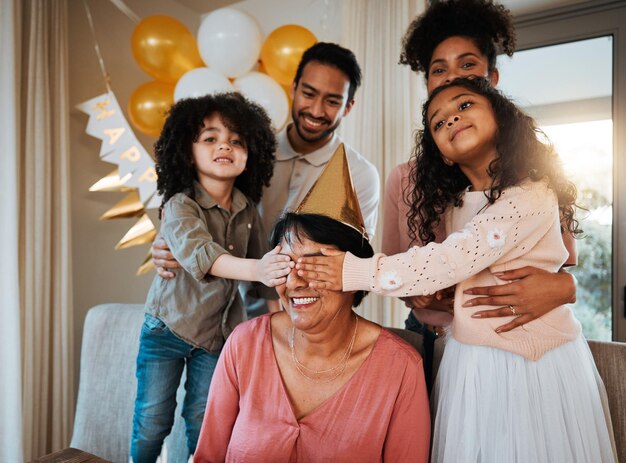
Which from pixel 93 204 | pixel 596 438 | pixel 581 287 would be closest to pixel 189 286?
pixel 596 438

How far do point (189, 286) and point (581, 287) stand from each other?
2922 mm

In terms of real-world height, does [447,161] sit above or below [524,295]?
above

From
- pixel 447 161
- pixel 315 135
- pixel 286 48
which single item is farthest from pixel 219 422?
pixel 286 48

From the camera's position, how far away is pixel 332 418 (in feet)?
4.79

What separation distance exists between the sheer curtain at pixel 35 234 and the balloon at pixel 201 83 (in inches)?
34.2

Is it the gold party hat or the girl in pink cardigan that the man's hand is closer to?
the girl in pink cardigan

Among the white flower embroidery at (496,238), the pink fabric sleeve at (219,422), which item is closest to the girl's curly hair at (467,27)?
the white flower embroidery at (496,238)

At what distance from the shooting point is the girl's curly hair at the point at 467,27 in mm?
1998

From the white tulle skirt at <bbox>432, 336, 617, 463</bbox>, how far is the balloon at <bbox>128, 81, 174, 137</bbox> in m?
2.56

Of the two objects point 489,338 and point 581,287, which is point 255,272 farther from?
point 581,287

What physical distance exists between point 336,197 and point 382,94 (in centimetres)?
228

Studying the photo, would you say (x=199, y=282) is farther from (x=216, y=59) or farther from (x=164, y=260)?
(x=216, y=59)

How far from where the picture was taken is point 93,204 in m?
3.71

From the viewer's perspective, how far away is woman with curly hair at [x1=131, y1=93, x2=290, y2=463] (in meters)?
1.95
